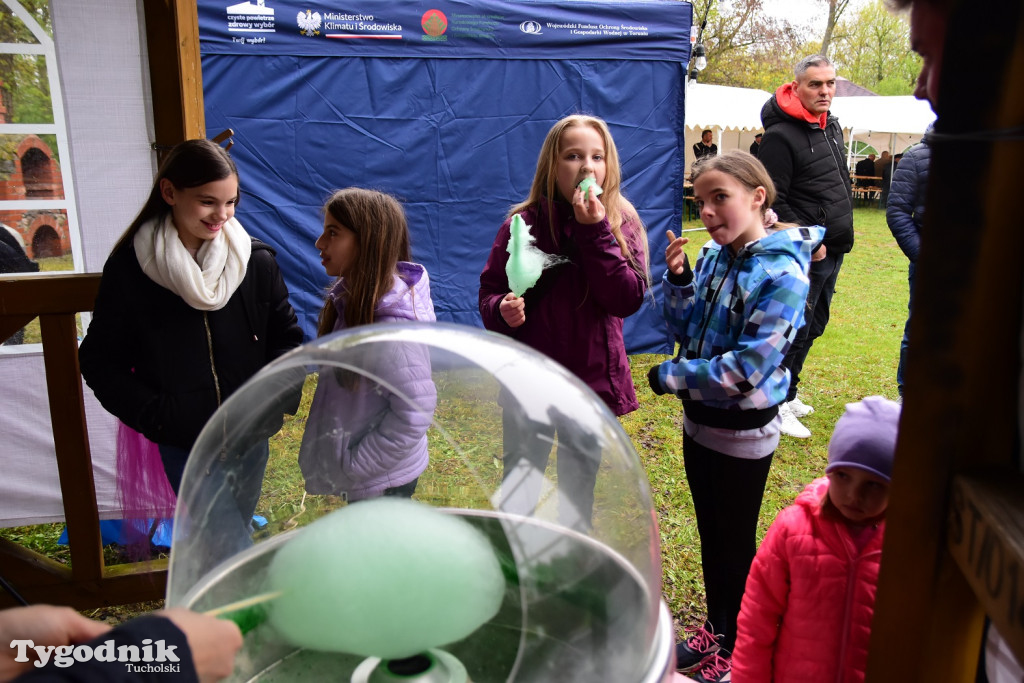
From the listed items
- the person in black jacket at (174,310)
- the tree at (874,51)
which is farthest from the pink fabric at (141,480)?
the tree at (874,51)

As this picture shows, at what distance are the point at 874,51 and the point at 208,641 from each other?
44.1 meters

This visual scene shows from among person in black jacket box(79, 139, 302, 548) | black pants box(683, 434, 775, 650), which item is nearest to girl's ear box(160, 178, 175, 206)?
person in black jacket box(79, 139, 302, 548)

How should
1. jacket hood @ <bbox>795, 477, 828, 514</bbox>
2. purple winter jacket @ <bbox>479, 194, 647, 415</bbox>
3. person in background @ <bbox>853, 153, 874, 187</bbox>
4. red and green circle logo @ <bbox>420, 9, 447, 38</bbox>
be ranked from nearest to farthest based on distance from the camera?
jacket hood @ <bbox>795, 477, 828, 514</bbox>, purple winter jacket @ <bbox>479, 194, 647, 415</bbox>, red and green circle logo @ <bbox>420, 9, 447, 38</bbox>, person in background @ <bbox>853, 153, 874, 187</bbox>

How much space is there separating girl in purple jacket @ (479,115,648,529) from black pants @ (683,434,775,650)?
1.15 ft

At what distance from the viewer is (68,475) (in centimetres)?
265

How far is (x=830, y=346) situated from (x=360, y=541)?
6.91m

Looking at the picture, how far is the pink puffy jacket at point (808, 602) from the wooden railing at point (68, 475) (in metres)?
2.19

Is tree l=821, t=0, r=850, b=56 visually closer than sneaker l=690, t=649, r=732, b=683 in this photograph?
No

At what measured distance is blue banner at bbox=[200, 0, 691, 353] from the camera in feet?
16.9

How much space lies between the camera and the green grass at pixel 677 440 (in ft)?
3.59

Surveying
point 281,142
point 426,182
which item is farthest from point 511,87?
point 281,142

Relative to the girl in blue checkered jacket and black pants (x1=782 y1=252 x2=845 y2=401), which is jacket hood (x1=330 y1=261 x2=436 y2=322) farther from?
black pants (x1=782 y1=252 x2=845 y2=401)

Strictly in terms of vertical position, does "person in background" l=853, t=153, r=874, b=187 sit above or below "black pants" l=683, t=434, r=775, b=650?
below

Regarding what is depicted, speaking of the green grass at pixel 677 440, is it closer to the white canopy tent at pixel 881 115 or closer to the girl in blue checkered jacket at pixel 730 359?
the girl in blue checkered jacket at pixel 730 359
